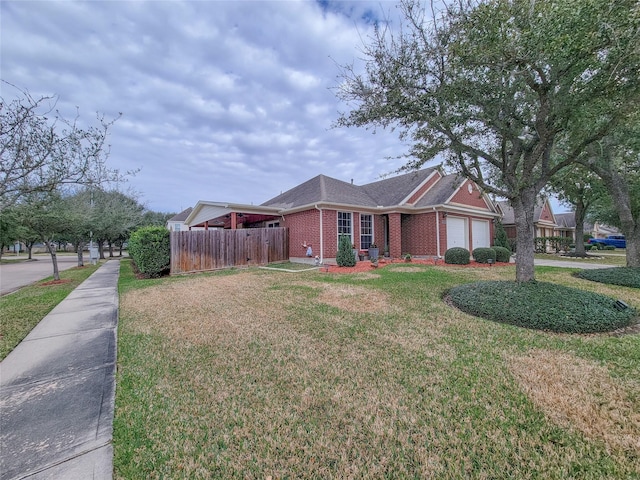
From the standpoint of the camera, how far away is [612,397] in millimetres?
2752

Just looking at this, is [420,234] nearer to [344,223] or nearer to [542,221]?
[344,223]

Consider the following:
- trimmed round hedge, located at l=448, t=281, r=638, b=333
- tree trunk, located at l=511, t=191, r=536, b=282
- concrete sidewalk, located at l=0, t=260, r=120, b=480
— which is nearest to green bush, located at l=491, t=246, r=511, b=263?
tree trunk, located at l=511, t=191, r=536, b=282

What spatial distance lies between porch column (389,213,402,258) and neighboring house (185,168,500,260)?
0.01 metres

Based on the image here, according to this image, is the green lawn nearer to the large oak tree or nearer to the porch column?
the porch column

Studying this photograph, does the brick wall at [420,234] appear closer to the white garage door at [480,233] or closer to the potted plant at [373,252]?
the potted plant at [373,252]

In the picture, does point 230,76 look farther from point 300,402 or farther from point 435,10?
point 300,402

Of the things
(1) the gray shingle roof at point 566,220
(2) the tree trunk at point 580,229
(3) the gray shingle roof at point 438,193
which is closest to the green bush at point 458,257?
(3) the gray shingle roof at point 438,193

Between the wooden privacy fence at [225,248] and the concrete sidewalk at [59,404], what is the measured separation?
7089mm

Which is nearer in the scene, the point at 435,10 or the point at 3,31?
the point at 3,31

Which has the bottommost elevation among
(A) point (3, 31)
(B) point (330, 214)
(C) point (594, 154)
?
(B) point (330, 214)

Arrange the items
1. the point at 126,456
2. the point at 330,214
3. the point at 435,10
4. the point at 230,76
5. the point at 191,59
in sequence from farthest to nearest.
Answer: the point at 330,214, the point at 230,76, the point at 191,59, the point at 435,10, the point at 126,456

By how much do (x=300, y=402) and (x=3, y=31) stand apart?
743cm

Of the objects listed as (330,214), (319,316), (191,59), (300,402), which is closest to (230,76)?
(191,59)

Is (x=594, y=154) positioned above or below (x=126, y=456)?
above
